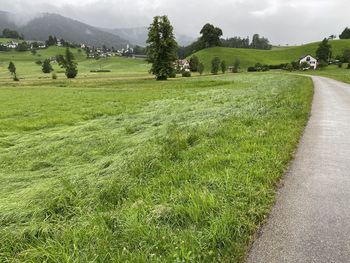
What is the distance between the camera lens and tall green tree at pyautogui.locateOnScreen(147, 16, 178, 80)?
70.4 m

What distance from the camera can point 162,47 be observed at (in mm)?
70750

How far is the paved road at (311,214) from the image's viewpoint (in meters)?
4.27

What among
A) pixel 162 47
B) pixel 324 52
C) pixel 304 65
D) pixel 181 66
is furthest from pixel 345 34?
pixel 162 47

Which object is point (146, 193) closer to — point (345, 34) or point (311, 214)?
point (311, 214)

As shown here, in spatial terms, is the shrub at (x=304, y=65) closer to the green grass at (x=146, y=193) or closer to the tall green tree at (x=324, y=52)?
the tall green tree at (x=324, y=52)

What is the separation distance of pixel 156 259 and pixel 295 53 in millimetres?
170349

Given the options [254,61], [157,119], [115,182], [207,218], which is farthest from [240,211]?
[254,61]

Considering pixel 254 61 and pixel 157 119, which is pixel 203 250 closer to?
pixel 157 119

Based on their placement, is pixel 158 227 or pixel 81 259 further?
pixel 158 227

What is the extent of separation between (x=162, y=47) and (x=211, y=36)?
11043cm

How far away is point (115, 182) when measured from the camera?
279 inches

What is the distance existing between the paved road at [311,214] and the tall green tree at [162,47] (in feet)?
211

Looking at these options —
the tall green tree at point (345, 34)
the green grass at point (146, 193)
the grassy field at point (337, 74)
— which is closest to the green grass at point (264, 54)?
the tall green tree at point (345, 34)

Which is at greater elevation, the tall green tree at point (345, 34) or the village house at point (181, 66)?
the tall green tree at point (345, 34)
